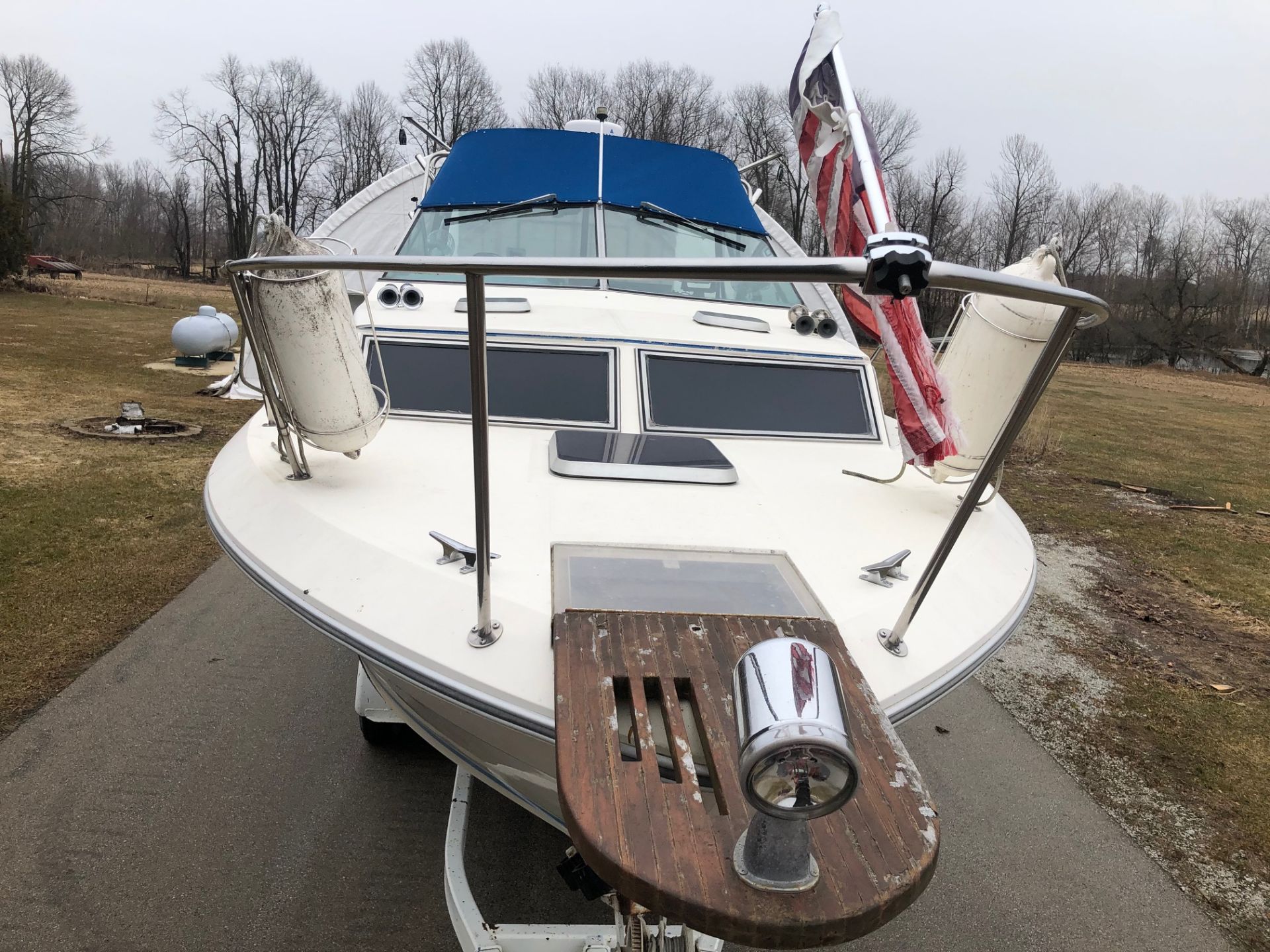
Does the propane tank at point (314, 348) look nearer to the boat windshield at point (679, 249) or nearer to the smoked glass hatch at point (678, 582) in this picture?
the smoked glass hatch at point (678, 582)

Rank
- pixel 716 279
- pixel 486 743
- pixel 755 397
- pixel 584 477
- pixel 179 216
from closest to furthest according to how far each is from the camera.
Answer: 1. pixel 716 279
2. pixel 486 743
3. pixel 584 477
4. pixel 755 397
5. pixel 179 216

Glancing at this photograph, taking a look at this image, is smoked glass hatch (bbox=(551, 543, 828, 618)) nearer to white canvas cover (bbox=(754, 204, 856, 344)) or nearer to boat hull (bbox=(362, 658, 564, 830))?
boat hull (bbox=(362, 658, 564, 830))

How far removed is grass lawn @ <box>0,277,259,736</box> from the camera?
3725 mm

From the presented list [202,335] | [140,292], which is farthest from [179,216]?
[202,335]

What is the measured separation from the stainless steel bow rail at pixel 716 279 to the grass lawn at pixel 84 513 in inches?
108

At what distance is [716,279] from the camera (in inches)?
47.0

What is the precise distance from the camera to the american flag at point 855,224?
259 centimetres

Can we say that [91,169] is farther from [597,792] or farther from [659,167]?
[597,792]

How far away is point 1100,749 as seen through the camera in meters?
3.53

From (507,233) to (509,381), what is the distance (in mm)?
1484

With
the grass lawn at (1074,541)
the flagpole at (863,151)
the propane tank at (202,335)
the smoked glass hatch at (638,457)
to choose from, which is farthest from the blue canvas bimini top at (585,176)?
the propane tank at (202,335)

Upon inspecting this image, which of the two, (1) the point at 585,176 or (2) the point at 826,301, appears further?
(1) the point at 585,176

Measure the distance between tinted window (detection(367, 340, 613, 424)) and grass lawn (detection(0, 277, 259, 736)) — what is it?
2.00 metres

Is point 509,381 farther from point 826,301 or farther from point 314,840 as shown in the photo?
point 826,301
